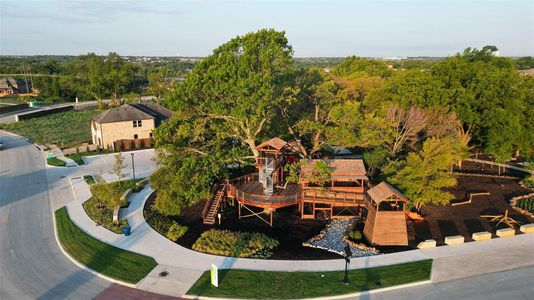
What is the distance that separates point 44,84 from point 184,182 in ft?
294

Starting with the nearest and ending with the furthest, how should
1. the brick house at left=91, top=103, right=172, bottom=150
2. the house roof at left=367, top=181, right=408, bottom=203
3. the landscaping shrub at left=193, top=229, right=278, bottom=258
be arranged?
the landscaping shrub at left=193, top=229, right=278, bottom=258 < the house roof at left=367, top=181, right=408, bottom=203 < the brick house at left=91, top=103, right=172, bottom=150

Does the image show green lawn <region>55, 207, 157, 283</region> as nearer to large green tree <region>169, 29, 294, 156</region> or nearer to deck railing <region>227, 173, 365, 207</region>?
deck railing <region>227, 173, 365, 207</region>

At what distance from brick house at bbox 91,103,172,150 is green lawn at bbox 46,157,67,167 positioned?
6425 millimetres

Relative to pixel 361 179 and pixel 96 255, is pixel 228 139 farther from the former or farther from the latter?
pixel 96 255

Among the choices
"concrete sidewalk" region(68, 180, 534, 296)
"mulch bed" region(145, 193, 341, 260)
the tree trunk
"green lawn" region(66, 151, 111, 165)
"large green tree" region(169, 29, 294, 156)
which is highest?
"large green tree" region(169, 29, 294, 156)

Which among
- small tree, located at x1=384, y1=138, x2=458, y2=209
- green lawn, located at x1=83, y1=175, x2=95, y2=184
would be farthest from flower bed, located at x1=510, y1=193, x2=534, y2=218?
green lawn, located at x1=83, y1=175, x2=95, y2=184

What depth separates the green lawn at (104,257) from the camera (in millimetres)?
19719

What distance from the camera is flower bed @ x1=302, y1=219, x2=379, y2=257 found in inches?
893

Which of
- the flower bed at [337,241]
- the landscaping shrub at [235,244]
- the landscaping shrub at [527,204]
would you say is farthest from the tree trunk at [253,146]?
the landscaping shrub at [527,204]

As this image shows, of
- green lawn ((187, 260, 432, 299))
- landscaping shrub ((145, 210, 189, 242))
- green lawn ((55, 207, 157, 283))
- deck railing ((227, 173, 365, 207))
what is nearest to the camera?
green lawn ((187, 260, 432, 299))

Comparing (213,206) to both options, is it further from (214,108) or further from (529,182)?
(529,182)

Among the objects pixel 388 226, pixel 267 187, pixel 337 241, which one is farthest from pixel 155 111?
pixel 388 226

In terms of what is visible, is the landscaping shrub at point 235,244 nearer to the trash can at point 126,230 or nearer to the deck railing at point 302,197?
the deck railing at point 302,197

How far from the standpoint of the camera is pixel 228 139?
3184 cm
